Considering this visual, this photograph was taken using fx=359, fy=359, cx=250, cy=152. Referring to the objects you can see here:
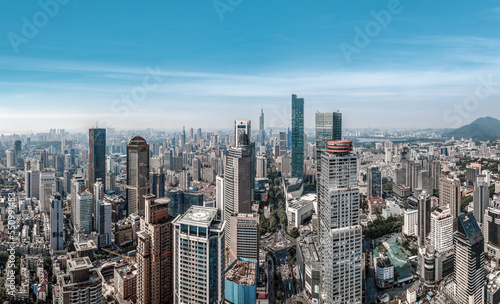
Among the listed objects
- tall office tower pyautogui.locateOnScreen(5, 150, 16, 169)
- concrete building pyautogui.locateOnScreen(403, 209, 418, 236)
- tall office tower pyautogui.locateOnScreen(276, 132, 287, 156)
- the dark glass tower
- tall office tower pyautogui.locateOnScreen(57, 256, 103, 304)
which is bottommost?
concrete building pyautogui.locateOnScreen(403, 209, 418, 236)

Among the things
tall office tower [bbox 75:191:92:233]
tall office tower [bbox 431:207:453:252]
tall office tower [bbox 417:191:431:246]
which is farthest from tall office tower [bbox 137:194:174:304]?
tall office tower [bbox 417:191:431:246]

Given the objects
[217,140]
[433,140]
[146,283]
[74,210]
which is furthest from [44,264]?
[433,140]

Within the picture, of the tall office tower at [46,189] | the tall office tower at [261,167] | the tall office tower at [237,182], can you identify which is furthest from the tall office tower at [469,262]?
the tall office tower at [46,189]

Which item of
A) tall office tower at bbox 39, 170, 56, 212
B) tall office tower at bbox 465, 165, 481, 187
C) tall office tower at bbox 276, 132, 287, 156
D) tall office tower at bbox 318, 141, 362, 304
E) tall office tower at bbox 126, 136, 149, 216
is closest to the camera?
tall office tower at bbox 318, 141, 362, 304

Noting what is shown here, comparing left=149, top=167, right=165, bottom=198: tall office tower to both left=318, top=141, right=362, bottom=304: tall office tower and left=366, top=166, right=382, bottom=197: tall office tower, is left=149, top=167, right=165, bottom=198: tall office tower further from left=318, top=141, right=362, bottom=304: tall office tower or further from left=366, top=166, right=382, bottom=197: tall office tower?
left=318, top=141, right=362, bottom=304: tall office tower

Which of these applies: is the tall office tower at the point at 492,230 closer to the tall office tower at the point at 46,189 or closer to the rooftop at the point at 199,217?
the rooftop at the point at 199,217

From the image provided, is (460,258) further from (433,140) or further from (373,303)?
(433,140)

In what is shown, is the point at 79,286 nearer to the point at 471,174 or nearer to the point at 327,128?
the point at 327,128
